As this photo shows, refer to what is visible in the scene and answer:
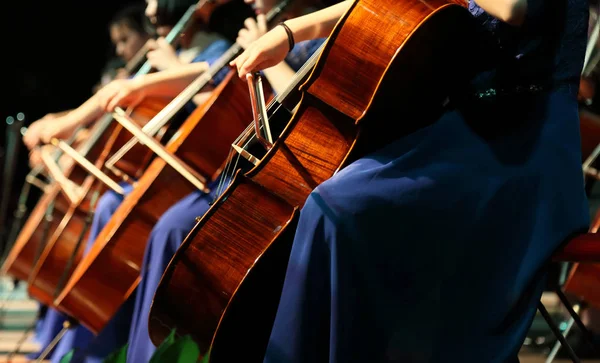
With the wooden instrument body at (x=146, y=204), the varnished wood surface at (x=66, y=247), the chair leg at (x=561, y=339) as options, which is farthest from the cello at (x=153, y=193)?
the chair leg at (x=561, y=339)

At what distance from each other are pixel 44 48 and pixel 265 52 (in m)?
4.21

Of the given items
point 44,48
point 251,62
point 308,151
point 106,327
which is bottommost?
point 44,48

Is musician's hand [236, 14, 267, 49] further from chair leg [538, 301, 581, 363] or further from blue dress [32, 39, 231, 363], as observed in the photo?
chair leg [538, 301, 581, 363]

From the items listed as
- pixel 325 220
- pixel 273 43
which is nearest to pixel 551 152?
pixel 325 220

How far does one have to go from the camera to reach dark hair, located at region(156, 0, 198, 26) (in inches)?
107

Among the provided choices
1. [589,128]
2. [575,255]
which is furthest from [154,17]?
[575,255]

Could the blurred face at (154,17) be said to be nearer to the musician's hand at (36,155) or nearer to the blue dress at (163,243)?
the musician's hand at (36,155)

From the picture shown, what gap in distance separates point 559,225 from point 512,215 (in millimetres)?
77

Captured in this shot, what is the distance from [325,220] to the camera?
3.82 feet

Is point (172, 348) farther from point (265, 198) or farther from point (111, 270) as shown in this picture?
point (111, 270)

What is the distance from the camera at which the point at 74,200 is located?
2443 mm

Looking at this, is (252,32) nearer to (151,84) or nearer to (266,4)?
(266,4)

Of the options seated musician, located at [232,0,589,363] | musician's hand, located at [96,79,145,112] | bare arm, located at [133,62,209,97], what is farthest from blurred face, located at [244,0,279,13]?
seated musician, located at [232,0,589,363]

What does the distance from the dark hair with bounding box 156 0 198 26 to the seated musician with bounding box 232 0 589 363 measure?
1.68 m
